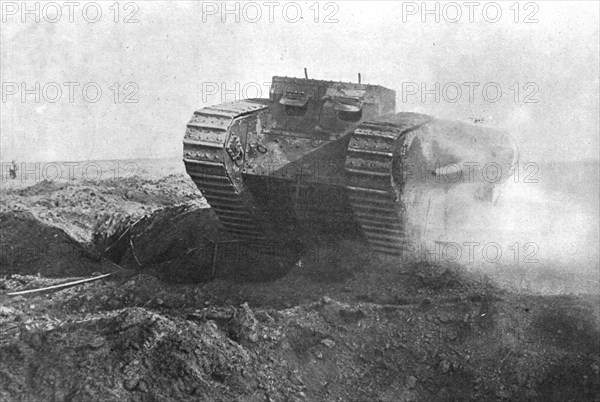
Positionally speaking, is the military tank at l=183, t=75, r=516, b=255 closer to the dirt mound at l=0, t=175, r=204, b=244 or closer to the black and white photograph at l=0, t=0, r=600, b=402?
the black and white photograph at l=0, t=0, r=600, b=402

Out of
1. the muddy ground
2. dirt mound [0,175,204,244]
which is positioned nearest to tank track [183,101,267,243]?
the muddy ground

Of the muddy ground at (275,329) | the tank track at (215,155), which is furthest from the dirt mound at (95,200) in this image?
the tank track at (215,155)

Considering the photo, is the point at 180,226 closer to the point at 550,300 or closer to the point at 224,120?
the point at 224,120

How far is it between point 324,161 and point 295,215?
97 centimetres

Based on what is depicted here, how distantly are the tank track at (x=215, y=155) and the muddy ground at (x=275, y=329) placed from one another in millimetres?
1092

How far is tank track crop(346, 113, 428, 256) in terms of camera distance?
8797 mm

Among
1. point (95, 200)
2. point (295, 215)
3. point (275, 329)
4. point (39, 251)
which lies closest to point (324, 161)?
point (295, 215)

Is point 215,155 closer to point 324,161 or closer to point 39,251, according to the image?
point 324,161

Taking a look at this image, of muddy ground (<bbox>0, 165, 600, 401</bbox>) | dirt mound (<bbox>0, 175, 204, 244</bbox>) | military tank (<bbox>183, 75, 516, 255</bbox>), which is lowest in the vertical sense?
muddy ground (<bbox>0, 165, 600, 401</bbox>)

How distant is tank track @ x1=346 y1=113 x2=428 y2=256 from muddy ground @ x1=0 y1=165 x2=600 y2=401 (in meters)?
0.99

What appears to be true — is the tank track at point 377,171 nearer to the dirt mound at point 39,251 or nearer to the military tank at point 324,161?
the military tank at point 324,161

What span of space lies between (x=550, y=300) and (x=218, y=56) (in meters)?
12.4

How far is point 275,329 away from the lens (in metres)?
8.03

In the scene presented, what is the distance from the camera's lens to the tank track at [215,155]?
935 centimetres
